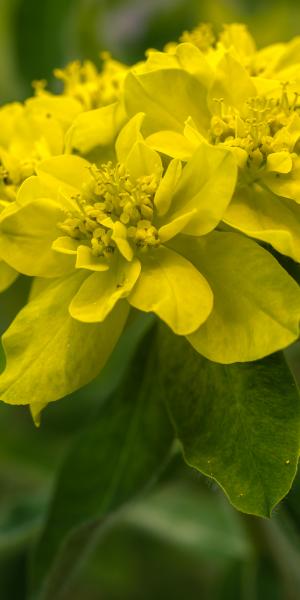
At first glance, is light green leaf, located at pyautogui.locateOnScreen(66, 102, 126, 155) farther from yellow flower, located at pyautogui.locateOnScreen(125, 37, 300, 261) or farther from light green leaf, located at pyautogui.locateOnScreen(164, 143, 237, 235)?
light green leaf, located at pyautogui.locateOnScreen(164, 143, 237, 235)

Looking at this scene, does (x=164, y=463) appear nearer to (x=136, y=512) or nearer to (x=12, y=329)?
(x=12, y=329)

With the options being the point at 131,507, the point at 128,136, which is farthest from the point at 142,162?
the point at 131,507

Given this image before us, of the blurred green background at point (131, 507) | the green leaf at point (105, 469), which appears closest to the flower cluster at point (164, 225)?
the green leaf at point (105, 469)

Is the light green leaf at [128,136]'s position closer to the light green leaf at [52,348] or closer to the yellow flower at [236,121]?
the yellow flower at [236,121]

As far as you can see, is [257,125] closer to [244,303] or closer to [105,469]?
[244,303]

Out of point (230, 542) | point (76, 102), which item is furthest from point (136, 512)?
point (76, 102)
